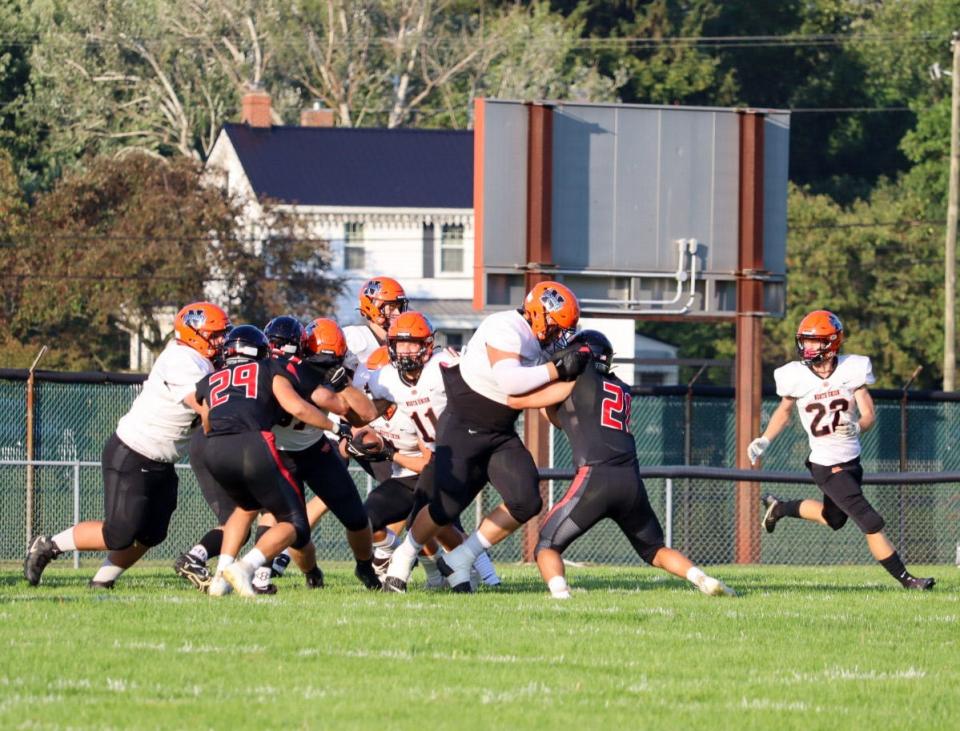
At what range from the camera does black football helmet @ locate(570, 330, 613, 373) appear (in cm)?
1042

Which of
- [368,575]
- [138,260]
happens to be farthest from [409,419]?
[138,260]

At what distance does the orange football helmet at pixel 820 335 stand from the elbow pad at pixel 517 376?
106 inches

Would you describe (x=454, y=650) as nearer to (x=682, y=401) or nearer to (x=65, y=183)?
(x=682, y=401)

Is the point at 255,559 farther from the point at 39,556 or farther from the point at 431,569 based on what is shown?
the point at 431,569

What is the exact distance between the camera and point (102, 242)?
35.4m

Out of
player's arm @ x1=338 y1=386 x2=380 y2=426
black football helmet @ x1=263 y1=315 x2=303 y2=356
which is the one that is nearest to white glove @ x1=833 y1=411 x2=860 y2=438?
player's arm @ x1=338 y1=386 x2=380 y2=426

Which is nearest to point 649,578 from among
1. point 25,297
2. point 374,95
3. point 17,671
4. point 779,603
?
point 779,603

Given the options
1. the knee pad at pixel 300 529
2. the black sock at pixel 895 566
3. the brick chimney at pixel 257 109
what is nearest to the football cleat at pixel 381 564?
the knee pad at pixel 300 529

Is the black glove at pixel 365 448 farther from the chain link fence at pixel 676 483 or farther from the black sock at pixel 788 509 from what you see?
the chain link fence at pixel 676 483

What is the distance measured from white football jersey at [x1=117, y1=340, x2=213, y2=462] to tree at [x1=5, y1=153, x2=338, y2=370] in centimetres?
2458

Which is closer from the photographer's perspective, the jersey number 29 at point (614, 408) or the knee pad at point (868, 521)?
the jersey number 29 at point (614, 408)

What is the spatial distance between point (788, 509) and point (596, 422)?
10.9ft

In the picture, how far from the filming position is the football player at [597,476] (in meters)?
10.2

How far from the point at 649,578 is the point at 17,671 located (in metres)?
6.69
